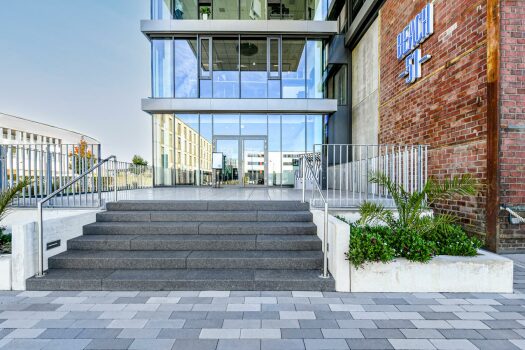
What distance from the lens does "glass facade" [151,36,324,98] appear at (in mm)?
11984

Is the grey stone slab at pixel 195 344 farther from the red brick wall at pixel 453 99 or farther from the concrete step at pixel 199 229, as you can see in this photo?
the red brick wall at pixel 453 99

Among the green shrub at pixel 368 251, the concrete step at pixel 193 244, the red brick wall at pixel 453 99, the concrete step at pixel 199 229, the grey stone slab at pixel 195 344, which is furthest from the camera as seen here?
the red brick wall at pixel 453 99

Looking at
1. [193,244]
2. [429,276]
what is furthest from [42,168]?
[429,276]

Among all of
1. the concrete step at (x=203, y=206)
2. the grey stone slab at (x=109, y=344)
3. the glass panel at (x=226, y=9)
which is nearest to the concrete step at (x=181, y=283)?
the grey stone slab at (x=109, y=344)

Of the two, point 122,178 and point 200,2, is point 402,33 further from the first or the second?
point 200,2

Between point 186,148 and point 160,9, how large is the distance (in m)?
6.68

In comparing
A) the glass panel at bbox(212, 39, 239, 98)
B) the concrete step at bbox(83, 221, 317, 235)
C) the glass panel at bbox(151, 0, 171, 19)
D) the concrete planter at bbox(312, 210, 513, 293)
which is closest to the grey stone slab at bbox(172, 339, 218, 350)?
the concrete planter at bbox(312, 210, 513, 293)

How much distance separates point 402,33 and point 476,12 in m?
2.64

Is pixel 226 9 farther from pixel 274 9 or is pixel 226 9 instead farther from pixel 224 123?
pixel 224 123

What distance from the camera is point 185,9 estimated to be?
12.7 m

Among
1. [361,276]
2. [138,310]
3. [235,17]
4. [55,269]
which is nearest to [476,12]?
[361,276]

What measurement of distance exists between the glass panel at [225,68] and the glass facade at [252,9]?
165cm

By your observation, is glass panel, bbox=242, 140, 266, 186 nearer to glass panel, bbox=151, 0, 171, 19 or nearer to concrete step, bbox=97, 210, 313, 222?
glass panel, bbox=151, 0, 171, 19

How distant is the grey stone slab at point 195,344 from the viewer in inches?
89.8
